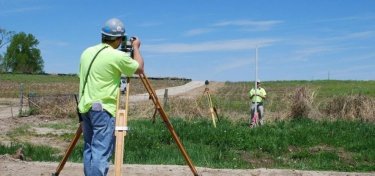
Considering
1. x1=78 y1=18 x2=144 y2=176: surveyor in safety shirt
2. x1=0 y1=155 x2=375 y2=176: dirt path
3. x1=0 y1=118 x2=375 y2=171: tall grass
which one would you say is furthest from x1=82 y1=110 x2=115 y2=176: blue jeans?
x1=0 y1=118 x2=375 y2=171: tall grass

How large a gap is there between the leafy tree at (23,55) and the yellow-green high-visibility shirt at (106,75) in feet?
355

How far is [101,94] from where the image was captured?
18.1 feet

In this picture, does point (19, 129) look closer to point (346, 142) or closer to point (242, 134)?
point (242, 134)

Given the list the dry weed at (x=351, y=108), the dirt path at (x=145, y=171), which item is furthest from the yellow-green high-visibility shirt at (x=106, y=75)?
the dry weed at (x=351, y=108)

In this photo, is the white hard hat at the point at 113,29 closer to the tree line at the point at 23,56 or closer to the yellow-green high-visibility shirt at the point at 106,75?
the yellow-green high-visibility shirt at the point at 106,75

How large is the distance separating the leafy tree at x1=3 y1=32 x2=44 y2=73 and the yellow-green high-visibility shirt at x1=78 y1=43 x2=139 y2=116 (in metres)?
108

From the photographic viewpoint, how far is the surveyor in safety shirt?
18.0 ft

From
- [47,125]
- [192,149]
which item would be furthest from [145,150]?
[47,125]

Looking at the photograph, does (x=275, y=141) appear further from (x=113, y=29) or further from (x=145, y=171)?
(x=113, y=29)

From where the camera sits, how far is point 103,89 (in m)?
5.52

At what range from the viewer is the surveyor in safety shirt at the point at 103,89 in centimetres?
550

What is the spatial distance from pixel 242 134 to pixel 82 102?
919 centimetres

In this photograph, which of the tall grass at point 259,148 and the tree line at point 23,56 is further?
the tree line at point 23,56

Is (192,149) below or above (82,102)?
below
